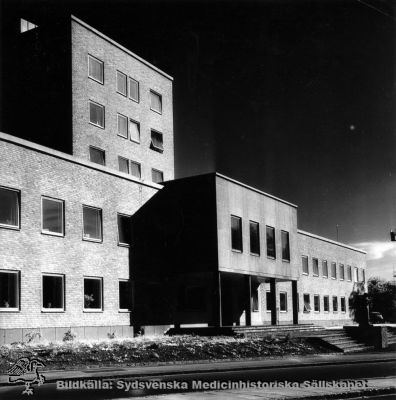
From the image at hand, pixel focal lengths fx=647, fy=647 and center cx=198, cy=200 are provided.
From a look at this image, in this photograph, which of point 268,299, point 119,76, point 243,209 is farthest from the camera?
point 268,299

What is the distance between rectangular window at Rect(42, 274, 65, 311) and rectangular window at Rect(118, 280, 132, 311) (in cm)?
407

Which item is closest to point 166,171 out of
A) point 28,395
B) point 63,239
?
point 63,239

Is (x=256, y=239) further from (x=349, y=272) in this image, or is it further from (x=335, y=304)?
(x=349, y=272)

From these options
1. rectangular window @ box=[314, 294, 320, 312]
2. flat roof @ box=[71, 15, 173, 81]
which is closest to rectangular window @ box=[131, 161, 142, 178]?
flat roof @ box=[71, 15, 173, 81]

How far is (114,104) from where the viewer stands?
41.2 m

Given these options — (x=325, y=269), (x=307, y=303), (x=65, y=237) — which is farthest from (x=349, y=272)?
(x=65, y=237)

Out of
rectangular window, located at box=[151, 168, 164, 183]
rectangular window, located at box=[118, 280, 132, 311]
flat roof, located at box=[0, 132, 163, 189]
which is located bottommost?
rectangular window, located at box=[118, 280, 132, 311]

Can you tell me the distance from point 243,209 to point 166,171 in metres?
14.1

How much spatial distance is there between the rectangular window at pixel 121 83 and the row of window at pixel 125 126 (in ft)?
5.32

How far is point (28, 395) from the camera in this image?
12180 millimetres

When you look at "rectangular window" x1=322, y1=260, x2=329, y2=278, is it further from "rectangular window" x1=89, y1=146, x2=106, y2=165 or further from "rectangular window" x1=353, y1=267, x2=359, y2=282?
"rectangular window" x1=89, y1=146, x2=106, y2=165

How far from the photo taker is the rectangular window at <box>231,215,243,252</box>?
31719 millimetres

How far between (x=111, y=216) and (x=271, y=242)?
1003cm

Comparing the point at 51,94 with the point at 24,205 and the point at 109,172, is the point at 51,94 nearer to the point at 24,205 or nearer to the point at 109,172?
the point at 109,172
